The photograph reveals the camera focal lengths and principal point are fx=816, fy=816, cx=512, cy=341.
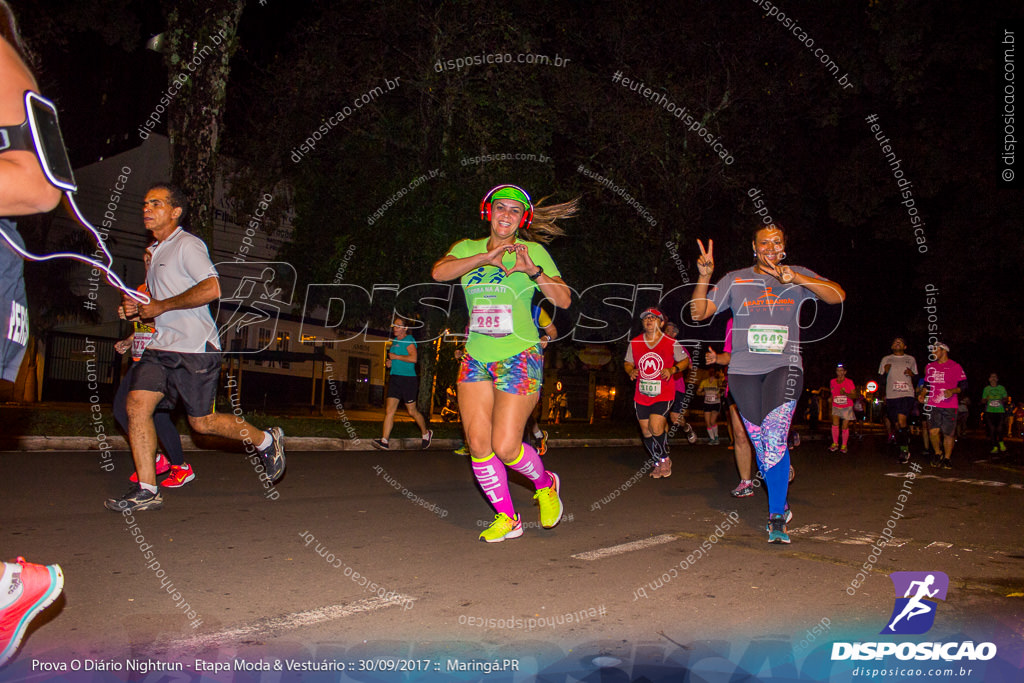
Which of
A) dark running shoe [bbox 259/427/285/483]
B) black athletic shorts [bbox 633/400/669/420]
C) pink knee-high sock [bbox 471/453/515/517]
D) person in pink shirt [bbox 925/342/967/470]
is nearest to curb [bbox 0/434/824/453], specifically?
dark running shoe [bbox 259/427/285/483]

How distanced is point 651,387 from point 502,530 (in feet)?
14.4

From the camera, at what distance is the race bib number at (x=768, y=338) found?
5.69m

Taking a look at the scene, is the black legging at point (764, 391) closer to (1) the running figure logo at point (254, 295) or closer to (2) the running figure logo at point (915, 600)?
(2) the running figure logo at point (915, 600)

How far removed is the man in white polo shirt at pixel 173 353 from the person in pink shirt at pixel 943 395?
36.3 ft

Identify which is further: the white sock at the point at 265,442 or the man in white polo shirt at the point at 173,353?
the white sock at the point at 265,442

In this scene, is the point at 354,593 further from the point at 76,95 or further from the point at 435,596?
the point at 76,95

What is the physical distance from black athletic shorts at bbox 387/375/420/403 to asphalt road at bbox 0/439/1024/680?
3.32 m

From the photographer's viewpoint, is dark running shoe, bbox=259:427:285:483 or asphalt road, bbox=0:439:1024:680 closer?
asphalt road, bbox=0:439:1024:680

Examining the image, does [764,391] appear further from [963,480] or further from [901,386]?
[901,386]

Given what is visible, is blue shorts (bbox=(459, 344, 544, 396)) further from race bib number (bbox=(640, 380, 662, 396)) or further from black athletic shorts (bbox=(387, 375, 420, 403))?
black athletic shorts (bbox=(387, 375, 420, 403))

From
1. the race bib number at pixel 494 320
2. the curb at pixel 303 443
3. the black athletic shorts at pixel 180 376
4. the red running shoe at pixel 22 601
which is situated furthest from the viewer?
the curb at pixel 303 443

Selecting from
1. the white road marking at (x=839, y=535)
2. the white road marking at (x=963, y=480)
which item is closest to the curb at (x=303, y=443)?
the white road marking at (x=963, y=480)

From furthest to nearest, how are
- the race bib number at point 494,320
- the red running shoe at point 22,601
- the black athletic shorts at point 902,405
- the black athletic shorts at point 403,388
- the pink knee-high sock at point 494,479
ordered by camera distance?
the black athletic shorts at point 902,405
the black athletic shorts at point 403,388
the pink knee-high sock at point 494,479
the race bib number at point 494,320
the red running shoe at point 22,601

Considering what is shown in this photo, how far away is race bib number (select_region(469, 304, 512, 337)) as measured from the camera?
4957 mm
